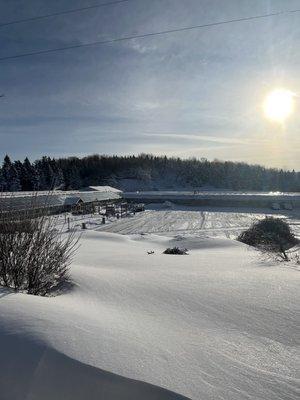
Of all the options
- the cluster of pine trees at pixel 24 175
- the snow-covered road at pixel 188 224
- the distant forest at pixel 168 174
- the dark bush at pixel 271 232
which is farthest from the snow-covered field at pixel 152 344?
the distant forest at pixel 168 174

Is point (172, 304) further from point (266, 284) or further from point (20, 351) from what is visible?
point (20, 351)

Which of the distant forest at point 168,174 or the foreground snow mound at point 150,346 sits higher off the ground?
the distant forest at point 168,174

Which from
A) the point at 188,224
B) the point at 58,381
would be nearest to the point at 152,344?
the point at 58,381

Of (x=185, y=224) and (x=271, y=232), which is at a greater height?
(x=271, y=232)

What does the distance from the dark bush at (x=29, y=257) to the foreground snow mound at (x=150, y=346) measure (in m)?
→ 1.13

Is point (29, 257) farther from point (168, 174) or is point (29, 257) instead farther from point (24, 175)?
point (168, 174)

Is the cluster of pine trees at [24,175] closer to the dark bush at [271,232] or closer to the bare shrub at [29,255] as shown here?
the dark bush at [271,232]

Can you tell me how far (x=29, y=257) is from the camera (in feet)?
22.4

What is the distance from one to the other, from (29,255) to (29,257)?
53mm

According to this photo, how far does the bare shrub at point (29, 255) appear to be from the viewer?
6.61 metres

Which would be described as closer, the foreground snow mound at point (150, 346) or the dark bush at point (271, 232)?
the foreground snow mound at point (150, 346)

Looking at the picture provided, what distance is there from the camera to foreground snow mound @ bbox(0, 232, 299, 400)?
9.85 ft

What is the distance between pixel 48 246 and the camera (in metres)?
7.23

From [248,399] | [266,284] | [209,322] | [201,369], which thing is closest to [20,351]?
[201,369]
